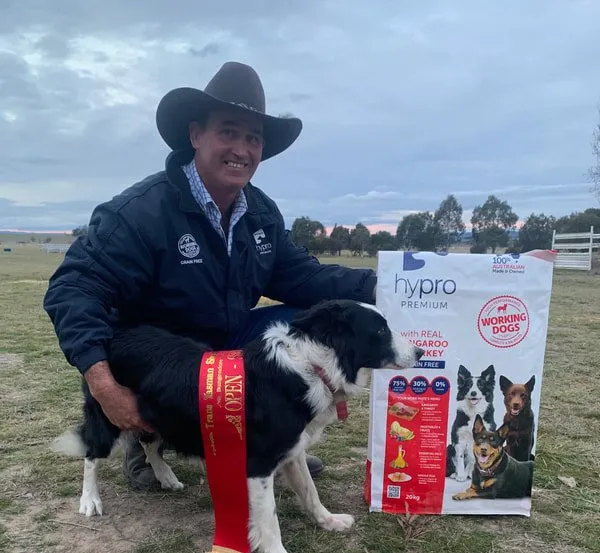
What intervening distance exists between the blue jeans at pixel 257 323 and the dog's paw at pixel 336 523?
121 cm

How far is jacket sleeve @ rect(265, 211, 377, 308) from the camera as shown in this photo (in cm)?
374

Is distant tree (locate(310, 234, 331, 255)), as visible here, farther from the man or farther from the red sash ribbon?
the red sash ribbon

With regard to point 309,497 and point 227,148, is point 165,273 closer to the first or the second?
point 227,148

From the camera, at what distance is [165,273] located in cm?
317

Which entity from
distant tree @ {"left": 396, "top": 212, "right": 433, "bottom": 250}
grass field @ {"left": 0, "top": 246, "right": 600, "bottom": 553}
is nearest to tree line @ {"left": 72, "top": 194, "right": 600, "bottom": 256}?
distant tree @ {"left": 396, "top": 212, "right": 433, "bottom": 250}

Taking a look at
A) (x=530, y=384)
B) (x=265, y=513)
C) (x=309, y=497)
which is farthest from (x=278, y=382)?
(x=530, y=384)

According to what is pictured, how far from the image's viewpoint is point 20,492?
10.6ft

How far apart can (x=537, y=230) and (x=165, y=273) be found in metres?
31.9

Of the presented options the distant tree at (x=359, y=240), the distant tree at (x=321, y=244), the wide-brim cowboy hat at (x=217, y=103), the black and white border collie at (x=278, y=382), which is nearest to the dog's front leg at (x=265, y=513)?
the black and white border collie at (x=278, y=382)

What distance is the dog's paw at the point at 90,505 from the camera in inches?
121

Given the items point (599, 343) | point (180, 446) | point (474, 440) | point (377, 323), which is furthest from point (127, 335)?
point (599, 343)

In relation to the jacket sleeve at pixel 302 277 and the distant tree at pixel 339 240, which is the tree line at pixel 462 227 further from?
the jacket sleeve at pixel 302 277

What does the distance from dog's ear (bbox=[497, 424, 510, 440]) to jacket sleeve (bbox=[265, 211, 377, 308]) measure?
4.17 ft

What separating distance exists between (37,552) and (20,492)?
67 centimetres
